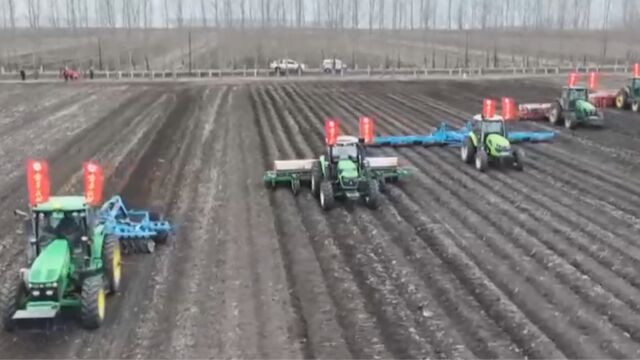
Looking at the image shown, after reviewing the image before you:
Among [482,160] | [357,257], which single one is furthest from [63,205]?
[482,160]

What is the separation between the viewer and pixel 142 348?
11039 mm

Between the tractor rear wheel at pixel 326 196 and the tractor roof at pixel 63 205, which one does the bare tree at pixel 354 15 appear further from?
the tractor roof at pixel 63 205

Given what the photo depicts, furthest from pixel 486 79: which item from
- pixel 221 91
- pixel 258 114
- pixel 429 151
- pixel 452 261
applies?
pixel 452 261

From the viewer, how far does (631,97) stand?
38844 millimetres

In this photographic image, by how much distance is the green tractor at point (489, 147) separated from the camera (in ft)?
76.6

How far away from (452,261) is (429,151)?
1260 centimetres

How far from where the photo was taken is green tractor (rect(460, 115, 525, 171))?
76.6ft

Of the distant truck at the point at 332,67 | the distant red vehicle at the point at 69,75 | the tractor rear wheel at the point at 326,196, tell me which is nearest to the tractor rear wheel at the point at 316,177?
the tractor rear wheel at the point at 326,196

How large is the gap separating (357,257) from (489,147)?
1001cm

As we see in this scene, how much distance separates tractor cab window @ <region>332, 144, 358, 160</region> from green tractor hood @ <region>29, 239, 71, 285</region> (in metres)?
8.89

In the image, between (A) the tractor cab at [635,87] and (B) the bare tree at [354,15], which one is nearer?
(A) the tractor cab at [635,87]

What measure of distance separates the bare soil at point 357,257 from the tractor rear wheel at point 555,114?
2.72 m

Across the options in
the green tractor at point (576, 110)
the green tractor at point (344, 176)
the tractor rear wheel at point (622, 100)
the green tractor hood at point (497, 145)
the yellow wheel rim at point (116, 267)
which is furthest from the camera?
the tractor rear wheel at point (622, 100)

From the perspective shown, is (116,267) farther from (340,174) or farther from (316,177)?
(316,177)
